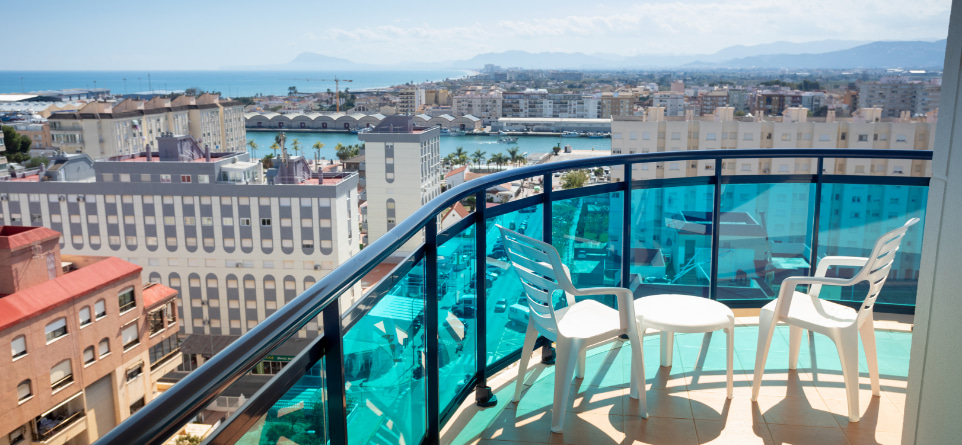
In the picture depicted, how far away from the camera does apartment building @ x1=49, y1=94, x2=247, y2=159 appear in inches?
1612

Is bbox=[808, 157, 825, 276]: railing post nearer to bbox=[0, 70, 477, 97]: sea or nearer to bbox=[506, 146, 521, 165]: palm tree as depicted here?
bbox=[506, 146, 521, 165]: palm tree

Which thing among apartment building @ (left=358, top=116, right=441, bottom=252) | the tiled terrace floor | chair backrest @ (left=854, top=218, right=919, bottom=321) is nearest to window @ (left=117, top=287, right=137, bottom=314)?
apartment building @ (left=358, top=116, right=441, bottom=252)

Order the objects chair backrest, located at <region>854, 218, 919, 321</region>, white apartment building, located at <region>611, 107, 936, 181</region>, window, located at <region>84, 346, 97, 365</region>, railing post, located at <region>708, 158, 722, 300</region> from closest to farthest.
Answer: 1. chair backrest, located at <region>854, 218, 919, 321</region>
2. railing post, located at <region>708, 158, 722, 300</region>
3. white apartment building, located at <region>611, 107, 936, 181</region>
4. window, located at <region>84, 346, 97, 365</region>

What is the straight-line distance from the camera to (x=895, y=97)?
25734 millimetres

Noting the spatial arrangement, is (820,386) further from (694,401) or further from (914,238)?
(914,238)

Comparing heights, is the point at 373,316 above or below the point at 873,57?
below

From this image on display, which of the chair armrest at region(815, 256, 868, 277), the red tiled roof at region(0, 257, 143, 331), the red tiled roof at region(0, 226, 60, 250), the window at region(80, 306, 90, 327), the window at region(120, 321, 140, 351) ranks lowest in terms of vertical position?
the window at region(120, 321, 140, 351)

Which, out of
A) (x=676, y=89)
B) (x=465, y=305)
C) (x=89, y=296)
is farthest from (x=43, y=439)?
(x=676, y=89)

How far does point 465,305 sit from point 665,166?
55.1 inches

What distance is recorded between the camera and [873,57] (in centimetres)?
2694

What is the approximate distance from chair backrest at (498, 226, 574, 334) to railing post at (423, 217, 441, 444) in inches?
13.4

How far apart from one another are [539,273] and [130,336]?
29799mm

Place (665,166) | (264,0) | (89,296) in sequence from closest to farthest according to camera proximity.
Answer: (665,166) → (89,296) → (264,0)

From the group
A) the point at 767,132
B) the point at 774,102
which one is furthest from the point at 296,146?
the point at 767,132
